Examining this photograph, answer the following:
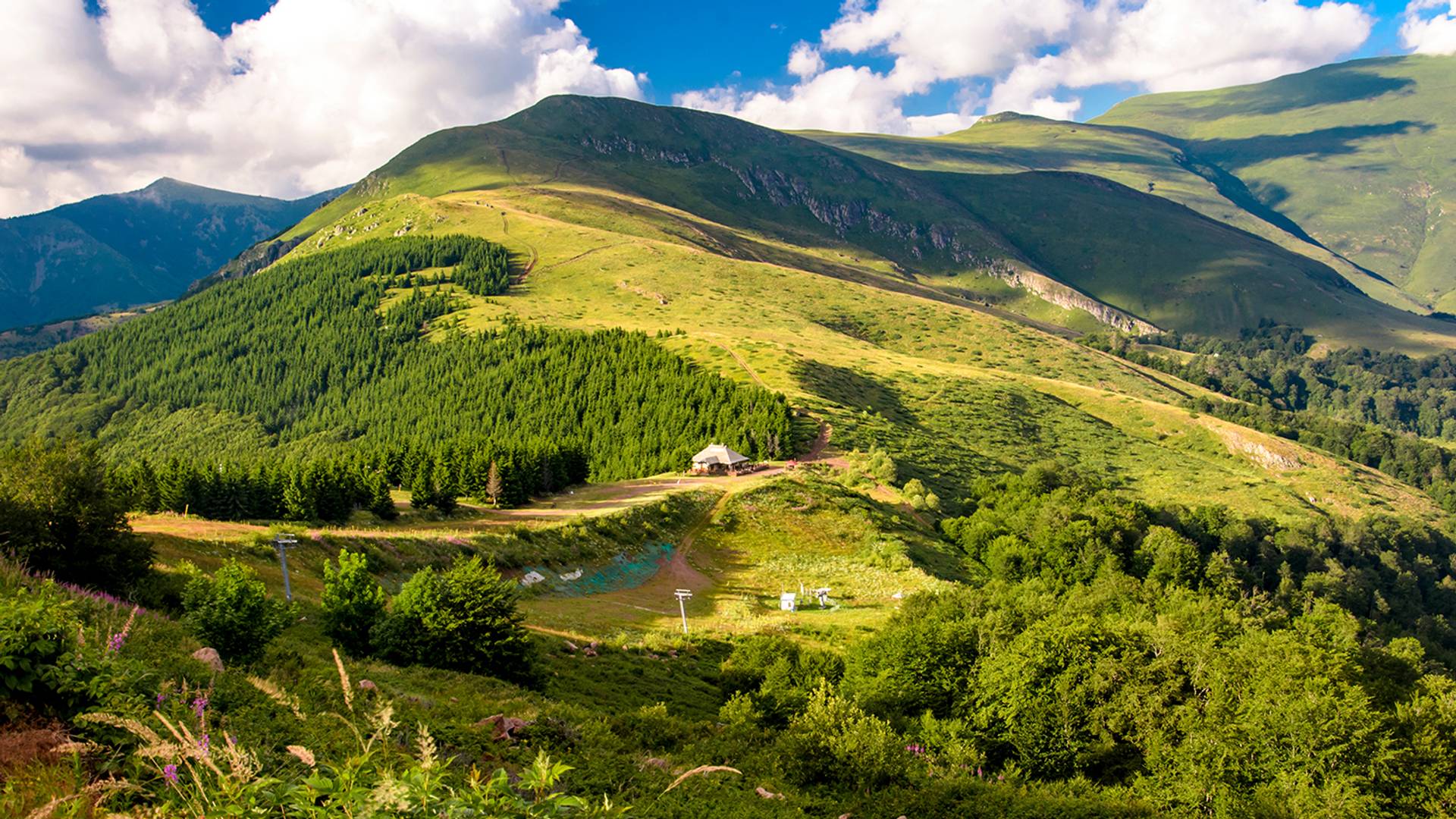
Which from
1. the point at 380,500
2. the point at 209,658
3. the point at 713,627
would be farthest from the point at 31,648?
Answer: the point at 380,500

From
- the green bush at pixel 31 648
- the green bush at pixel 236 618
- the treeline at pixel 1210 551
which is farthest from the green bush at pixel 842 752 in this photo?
the treeline at pixel 1210 551

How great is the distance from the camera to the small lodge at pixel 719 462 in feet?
288

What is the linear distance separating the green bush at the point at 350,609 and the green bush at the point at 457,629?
2.46 ft

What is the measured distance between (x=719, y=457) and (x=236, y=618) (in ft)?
227

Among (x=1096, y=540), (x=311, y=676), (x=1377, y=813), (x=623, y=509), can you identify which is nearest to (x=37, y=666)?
(x=311, y=676)

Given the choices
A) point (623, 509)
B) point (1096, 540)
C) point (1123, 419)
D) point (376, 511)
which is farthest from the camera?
point (1123, 419)

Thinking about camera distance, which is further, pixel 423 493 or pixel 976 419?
pixel 976 419

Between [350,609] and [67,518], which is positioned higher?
[67,518]

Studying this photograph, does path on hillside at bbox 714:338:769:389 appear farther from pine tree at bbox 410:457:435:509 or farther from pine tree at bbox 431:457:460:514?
pine tree at bbox 410:457:435:509

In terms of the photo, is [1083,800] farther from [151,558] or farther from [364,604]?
[151,558]

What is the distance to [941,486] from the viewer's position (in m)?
99.4

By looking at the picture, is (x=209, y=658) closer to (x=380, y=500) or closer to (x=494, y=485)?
(x=380, y=500)

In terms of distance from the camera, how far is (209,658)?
1555 centimetres

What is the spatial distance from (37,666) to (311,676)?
9.94 metres
